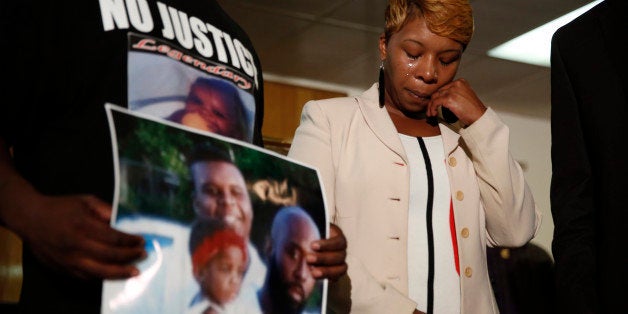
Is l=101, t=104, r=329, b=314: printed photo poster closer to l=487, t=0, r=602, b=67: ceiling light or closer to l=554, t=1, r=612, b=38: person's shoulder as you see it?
l=554, t=1, r=612, b=38: person's shoulder

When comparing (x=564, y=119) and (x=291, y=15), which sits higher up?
(x=291, y=15)

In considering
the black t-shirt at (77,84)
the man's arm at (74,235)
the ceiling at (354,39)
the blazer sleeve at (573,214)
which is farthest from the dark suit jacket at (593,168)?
the ceiling at (354,39)

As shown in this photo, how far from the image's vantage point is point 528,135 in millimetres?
6410

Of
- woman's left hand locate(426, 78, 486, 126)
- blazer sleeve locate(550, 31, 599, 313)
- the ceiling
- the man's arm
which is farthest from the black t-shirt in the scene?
the ceiling

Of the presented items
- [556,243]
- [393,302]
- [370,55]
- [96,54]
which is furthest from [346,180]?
[370,55]

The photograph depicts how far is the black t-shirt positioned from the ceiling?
3.12 meters

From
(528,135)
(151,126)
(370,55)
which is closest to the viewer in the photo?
(151,126)

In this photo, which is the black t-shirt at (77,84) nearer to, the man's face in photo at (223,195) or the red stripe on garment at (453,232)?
the man's face in photo at (223,195)

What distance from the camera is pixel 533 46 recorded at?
186 inches

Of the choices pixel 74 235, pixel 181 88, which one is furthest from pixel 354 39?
pixel 74 235

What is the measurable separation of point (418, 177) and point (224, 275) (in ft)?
2.13

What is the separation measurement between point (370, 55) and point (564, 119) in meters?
3.54

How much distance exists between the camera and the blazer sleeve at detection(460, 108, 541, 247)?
1323 millimetres

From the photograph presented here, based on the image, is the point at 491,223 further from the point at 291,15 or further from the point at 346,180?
the point at 291,15
